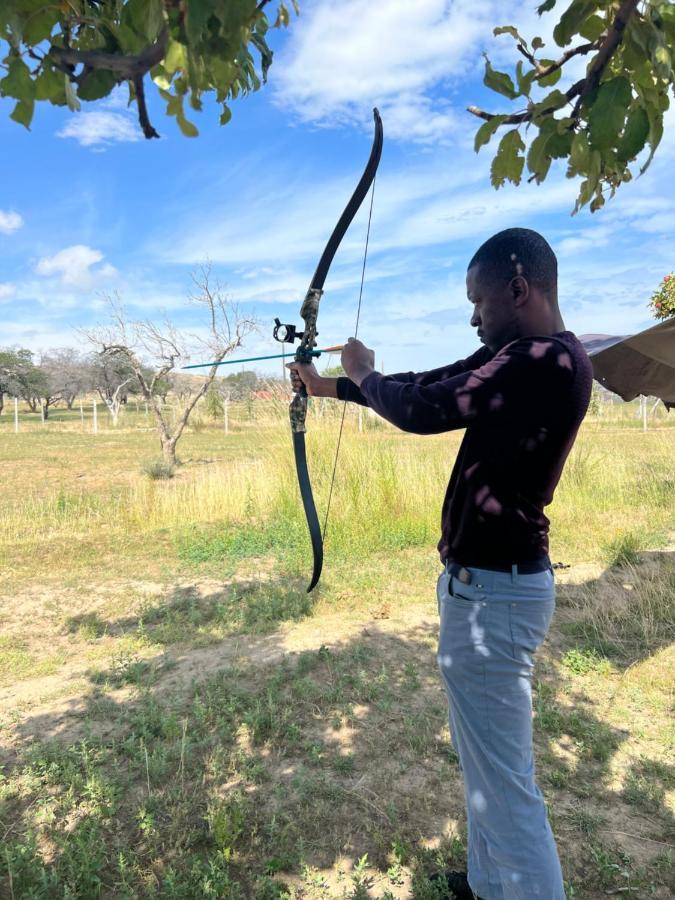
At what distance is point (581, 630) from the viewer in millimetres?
4547

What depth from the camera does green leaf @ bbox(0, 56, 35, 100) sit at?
3.70 ft

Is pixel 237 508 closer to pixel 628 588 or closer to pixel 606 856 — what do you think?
pixel 628 588

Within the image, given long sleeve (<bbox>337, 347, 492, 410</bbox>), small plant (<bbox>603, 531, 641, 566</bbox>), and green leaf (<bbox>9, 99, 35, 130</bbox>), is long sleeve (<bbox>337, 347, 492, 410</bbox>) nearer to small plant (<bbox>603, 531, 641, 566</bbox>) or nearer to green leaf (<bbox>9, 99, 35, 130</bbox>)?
green leaf (<bbox>9, 99, 35, 130</bbox>)

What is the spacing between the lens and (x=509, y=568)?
64.4 inches

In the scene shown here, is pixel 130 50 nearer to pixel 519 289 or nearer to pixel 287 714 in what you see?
pixel 519 289

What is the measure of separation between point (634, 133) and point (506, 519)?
95 centimetres

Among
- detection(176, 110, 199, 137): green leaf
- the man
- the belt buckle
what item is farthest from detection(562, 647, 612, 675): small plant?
detection(176, 110, 199, 137): green leaf

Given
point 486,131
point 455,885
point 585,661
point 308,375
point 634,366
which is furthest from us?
point 634,366

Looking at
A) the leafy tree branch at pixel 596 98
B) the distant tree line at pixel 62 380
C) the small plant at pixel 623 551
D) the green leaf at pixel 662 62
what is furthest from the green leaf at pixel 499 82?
the distant tree line at pixel 62 380

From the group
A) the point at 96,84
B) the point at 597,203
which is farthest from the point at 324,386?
the point at 96,84

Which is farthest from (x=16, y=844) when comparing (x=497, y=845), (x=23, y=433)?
(x=23, y=433)

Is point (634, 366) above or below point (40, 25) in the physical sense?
below

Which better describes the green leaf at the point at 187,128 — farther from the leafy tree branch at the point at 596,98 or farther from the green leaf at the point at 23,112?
the leafy tree branch at the point at 596,98

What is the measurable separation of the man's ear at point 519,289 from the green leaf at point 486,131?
0.41 m
